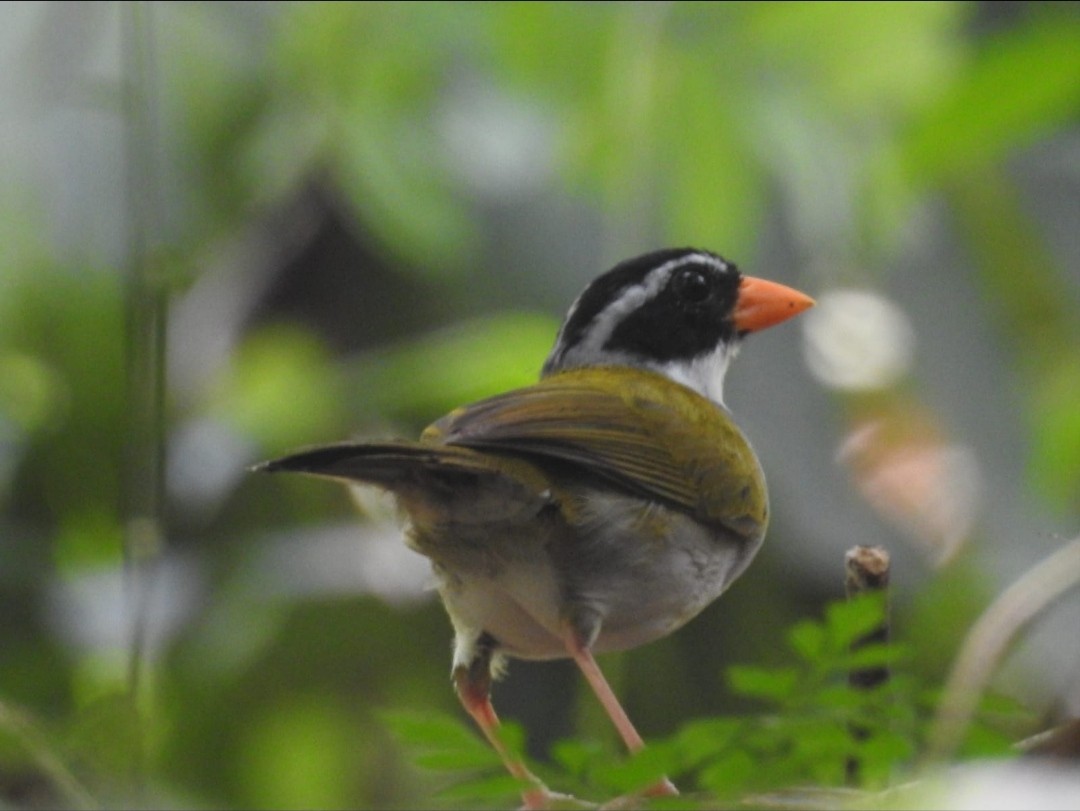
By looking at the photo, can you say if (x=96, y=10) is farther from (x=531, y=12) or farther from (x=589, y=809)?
(x=589, y=809)

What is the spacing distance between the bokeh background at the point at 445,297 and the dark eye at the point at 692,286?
1.30ft

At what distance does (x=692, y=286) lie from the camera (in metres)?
2.86

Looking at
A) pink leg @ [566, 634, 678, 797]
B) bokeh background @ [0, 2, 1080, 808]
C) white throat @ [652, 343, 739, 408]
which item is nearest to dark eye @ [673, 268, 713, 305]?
white throat @ [652, 343, 739, 408]

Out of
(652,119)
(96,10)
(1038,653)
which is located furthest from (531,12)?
(1038,653)

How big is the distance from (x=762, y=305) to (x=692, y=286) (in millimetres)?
131

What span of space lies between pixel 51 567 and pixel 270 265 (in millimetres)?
1286

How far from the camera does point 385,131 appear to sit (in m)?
3.56

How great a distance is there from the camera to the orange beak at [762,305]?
111 inches

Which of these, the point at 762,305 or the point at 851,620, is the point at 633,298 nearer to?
the point at 762,305

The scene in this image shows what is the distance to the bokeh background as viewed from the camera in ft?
11.0

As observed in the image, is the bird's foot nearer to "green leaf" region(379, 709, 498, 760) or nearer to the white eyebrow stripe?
"green leaf" region(379, 709, 498, 760)

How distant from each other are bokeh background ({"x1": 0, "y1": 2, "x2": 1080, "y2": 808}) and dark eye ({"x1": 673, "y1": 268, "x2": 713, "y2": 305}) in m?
0.40

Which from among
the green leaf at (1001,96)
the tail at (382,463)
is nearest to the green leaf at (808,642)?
the tail at (382,463)

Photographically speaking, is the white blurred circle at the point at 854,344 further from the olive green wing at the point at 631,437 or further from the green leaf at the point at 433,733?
the green leaf at the point at 433,733
